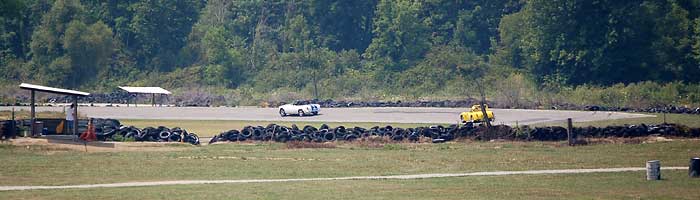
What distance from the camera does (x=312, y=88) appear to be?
4409 inches

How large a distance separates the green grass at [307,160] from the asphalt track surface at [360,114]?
21.8 metres

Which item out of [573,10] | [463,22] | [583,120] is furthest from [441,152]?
[463,22]

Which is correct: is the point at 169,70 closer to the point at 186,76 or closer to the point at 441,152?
the point at 186,76

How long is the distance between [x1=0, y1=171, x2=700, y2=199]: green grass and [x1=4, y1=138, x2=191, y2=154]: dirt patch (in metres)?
13.9

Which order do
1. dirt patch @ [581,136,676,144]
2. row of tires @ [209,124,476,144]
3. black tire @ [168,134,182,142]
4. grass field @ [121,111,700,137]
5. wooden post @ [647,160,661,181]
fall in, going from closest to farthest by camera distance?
1. wooden post @ [647,160,661,181]
2. dirt patch @ [581,136,676,144]
3. black tire @ [168,134,182,142]
4. row of tires @ [209,124,476,144]
5. grass field @ [121,111,700,137]

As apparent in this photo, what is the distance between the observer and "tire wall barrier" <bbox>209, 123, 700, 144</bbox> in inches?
2002

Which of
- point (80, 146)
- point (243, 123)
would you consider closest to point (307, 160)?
point (80, 146)

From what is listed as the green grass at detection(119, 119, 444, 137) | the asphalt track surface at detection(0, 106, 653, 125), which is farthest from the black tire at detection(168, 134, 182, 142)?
the asphalt track surface at detection(0, 106, 653, 125)

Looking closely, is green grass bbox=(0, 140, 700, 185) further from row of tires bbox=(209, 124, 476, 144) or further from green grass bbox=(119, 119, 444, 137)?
green grass bbox=(119, 119, 444, 137)

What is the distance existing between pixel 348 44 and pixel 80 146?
86.7 meters

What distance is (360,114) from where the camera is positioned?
79.2 metres

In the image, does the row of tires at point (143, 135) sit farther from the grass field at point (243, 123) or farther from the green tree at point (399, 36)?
the green tree at point (399, 36)

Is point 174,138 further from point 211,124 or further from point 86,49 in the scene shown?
point 86,49

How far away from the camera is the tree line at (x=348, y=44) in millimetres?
101938
